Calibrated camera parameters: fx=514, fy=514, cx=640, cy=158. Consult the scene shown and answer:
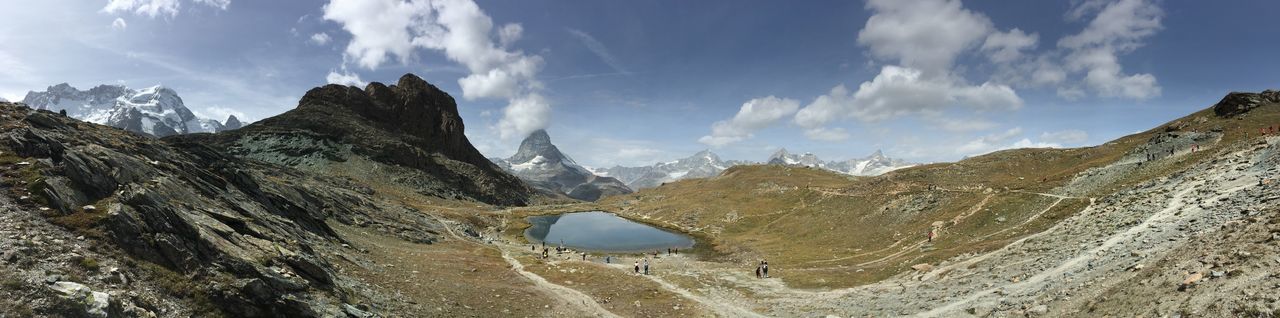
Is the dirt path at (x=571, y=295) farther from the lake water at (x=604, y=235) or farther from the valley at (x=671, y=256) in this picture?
the lake water at (x=604, y=235)

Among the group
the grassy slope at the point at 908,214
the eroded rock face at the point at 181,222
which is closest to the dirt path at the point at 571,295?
the eroded rock face at the point at 181,222

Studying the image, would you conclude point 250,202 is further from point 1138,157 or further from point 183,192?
point 1138,157

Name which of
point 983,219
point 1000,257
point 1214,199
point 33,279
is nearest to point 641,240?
point 983,219

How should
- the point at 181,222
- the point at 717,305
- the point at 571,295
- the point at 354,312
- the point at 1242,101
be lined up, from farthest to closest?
the point at 1242,101, the point at 571,295, the point at 717,305, the point at 354,312, the point at 181,222

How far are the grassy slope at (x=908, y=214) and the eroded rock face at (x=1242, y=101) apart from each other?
2220 mm

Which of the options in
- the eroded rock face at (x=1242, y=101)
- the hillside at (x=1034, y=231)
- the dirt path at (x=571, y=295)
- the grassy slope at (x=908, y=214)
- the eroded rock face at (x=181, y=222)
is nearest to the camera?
the eroded rock face at (x=181, y=222)

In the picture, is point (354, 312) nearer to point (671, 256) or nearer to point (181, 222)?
point (181, 222)

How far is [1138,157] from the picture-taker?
65.1m

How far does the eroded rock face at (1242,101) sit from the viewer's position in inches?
3027

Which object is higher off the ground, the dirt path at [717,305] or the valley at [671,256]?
the valley at [671,256]

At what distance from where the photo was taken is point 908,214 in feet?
Answer: 234

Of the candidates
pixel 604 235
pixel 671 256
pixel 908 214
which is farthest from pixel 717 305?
pixel 604 235

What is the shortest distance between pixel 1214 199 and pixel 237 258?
62334mm

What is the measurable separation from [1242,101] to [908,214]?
5843 cm
